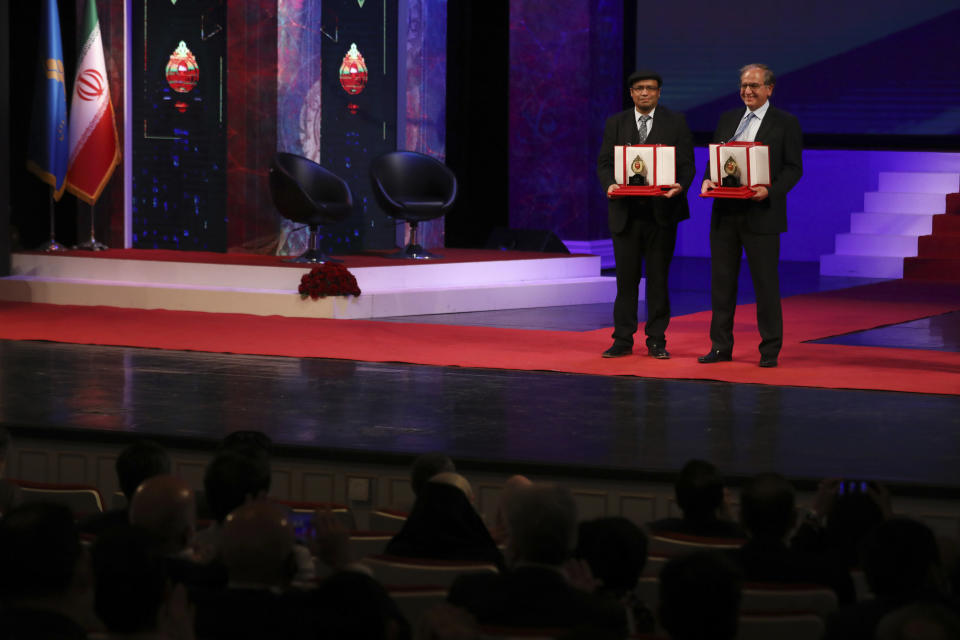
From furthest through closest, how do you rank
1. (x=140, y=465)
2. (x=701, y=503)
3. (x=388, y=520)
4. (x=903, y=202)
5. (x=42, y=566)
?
1. (x=903, y=202)
2. (x=388, y=520)
3. (x=140, y=465)
4. (x=701, y=503)
5. (x=42, y=566)

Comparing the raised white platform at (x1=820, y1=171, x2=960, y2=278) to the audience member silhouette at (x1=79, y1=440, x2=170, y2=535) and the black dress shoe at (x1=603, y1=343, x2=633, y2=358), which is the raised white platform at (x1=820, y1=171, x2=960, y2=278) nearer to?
the black dress shoe at (x1=603, y1=343, x2=633, y2=358)

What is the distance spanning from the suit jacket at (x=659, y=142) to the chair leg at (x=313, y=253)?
3039 mm

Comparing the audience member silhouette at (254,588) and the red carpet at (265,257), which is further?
the red carpet at (265,257)

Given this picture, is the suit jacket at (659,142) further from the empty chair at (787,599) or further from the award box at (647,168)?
the empty chair at (787,599)

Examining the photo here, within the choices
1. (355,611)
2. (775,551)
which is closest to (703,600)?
(355,611)

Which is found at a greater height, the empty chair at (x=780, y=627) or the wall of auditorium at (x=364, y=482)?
the empty chair at (x=780, y=627)

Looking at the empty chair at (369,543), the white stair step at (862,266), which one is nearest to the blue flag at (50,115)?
the white stair step at (862,266)

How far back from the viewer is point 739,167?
241 inches

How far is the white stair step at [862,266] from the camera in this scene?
12.3m

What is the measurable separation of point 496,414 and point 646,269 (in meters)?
1.69

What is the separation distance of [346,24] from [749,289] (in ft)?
11.8

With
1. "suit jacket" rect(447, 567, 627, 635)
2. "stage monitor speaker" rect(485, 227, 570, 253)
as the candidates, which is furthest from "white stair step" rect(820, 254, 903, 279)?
"suit jacket" rect(447, 567, 627, 635)

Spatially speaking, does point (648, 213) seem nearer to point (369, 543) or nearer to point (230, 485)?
point (369, 543)

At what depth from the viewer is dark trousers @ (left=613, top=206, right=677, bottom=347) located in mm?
6500
